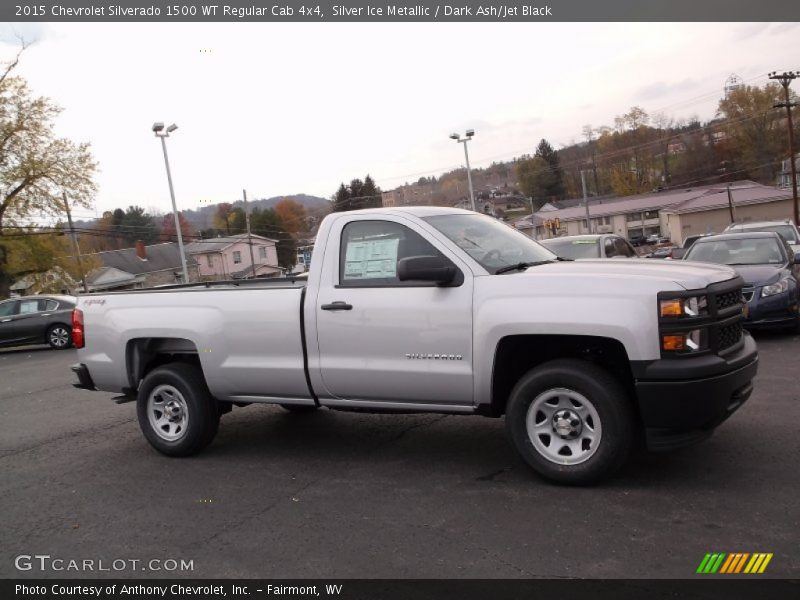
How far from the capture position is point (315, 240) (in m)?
5.41

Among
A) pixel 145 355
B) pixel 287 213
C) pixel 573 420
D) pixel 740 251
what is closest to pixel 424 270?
pixel 573 420

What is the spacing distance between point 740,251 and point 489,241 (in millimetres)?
6760

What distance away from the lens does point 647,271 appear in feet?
14.5

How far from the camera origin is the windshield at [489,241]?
16.2ft

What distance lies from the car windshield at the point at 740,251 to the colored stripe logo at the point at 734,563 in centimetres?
750

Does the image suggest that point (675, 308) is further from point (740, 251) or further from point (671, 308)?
point (740, 251)

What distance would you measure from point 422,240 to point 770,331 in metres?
7.31

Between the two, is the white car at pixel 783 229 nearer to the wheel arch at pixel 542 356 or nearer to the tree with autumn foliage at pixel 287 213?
the wheel arch at pixel 542 356

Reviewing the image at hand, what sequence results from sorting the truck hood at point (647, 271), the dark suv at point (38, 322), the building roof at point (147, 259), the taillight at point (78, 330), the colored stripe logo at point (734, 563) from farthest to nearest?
the building roof at point (147, 259) < the dark suv at point (38, 322) < the taillight at point (78, 330) < the truck hood at point (647, 271) < the colored stripe logo at point (734, 563)

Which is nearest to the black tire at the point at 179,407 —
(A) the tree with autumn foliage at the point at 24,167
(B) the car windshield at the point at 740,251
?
(B) the car windshield at the point at 740,251

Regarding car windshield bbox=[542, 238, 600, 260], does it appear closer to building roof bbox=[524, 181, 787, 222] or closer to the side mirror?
the side mirror

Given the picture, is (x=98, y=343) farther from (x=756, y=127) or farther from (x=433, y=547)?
(x=756, y=127)
